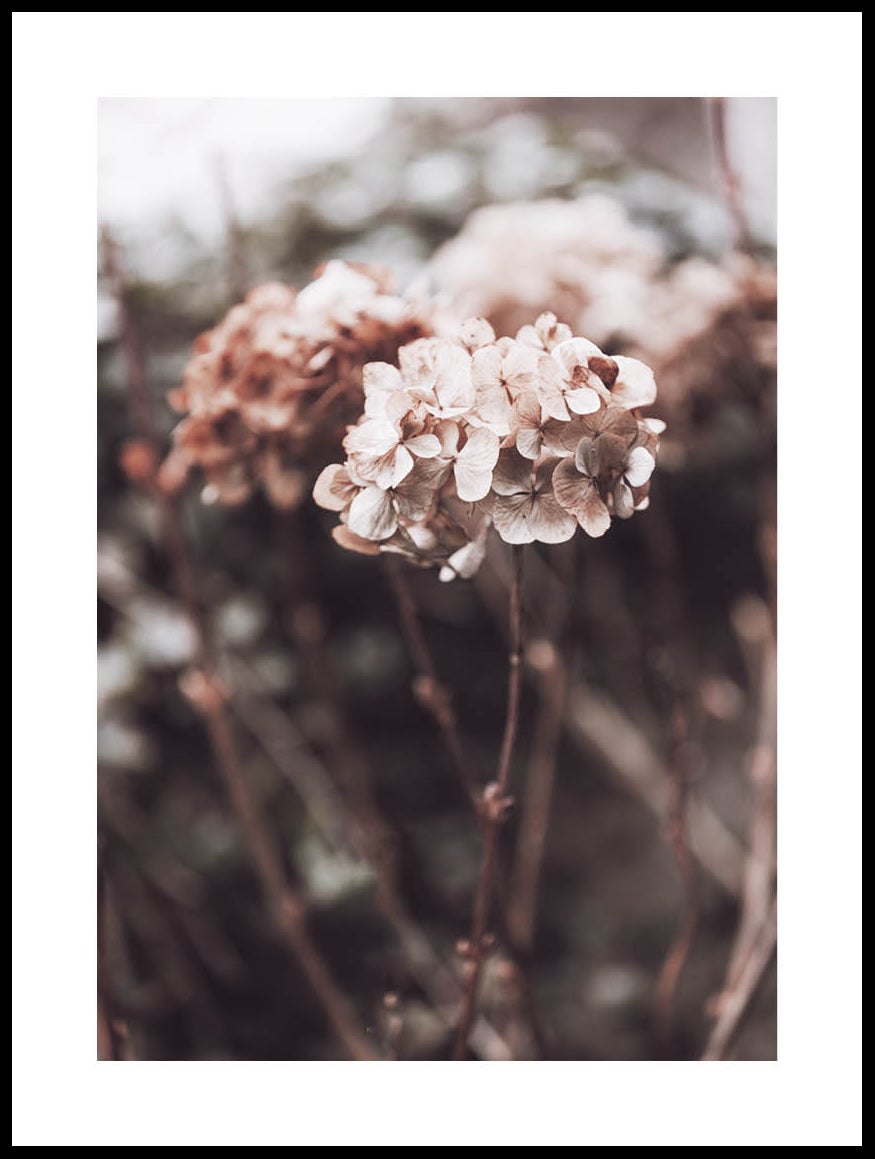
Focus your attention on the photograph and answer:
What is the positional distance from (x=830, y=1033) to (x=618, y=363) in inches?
28.1

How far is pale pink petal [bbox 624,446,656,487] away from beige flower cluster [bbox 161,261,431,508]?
0.20 metres

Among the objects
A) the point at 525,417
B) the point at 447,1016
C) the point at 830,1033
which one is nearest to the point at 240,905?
the point at 447,1016

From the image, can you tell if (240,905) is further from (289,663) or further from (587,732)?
(587,732)

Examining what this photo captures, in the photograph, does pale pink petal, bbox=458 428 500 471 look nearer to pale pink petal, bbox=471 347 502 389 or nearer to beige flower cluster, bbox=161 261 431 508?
pale pink petal, bbox=471 347 502 389

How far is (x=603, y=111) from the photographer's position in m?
1.07

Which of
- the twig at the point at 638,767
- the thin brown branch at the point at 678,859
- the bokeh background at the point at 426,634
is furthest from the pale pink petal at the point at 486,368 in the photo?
the twig at the point at 638,767

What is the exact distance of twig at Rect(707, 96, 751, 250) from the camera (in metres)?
0.89

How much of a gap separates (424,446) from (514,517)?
2.8 inches

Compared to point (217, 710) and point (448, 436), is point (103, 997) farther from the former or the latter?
point (448, 436)

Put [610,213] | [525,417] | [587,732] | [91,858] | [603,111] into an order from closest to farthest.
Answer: [525,417], [91,858], [610,213], [603,111], [587,732]

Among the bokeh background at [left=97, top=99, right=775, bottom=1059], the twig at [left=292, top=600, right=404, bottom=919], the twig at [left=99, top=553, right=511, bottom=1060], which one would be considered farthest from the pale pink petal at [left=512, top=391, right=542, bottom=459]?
the twig at [left=99, top=553, right=511, bottom=1060]

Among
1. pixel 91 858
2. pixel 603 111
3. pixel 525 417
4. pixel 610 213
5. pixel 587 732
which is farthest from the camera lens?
pixel 587 732

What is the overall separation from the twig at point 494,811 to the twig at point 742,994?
0.31 meters

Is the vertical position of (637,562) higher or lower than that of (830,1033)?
higher
